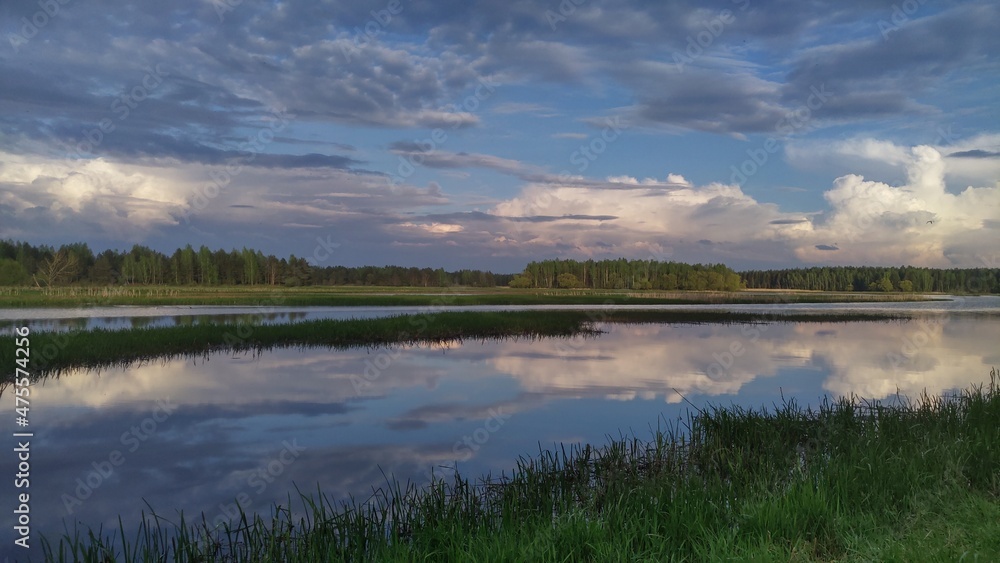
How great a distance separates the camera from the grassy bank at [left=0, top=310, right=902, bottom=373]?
23.2 metres

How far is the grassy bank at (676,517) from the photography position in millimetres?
6391

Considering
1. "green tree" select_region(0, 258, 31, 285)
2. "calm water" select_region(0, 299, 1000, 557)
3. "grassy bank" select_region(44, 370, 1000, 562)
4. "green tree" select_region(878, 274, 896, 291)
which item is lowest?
"calm water" select_region(0, 299, 1000, 557)

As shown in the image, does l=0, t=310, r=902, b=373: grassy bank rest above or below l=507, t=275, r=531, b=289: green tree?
below

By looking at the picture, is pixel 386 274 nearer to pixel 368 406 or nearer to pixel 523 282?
pixel 523 282

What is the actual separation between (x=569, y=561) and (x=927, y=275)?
222 m

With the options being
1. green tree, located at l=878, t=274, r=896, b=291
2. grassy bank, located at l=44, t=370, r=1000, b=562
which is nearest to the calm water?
grassy bank, located at l=44, t=370, r=1000, b=562

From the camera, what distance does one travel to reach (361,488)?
Result: 35.5ft

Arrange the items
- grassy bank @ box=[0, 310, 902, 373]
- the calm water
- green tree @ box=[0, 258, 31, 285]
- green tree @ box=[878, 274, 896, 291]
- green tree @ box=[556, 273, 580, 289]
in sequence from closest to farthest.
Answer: the calm water
grassy bank @ box=[0, 310, 902, 373]
green tree @ box=[0, 258, 31, 285]
green tree @ box=[556, 273, 580, 289]
green tree @ box=[878, 274, 896, 291]

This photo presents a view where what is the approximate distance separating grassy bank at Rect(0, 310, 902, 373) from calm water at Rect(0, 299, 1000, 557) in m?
2.15

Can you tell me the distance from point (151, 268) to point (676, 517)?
149 m

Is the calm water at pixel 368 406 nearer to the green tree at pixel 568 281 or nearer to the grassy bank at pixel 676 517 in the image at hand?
the grassy bank at pixel 676 517

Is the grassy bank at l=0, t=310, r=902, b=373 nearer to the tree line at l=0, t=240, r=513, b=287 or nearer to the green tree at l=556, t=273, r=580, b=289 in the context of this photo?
the tree line at l=0, t=240, r=513, b=287

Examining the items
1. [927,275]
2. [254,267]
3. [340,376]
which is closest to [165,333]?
[340,376]

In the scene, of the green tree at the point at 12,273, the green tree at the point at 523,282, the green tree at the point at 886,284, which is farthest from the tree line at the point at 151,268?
the green tree at the point at 886,284
